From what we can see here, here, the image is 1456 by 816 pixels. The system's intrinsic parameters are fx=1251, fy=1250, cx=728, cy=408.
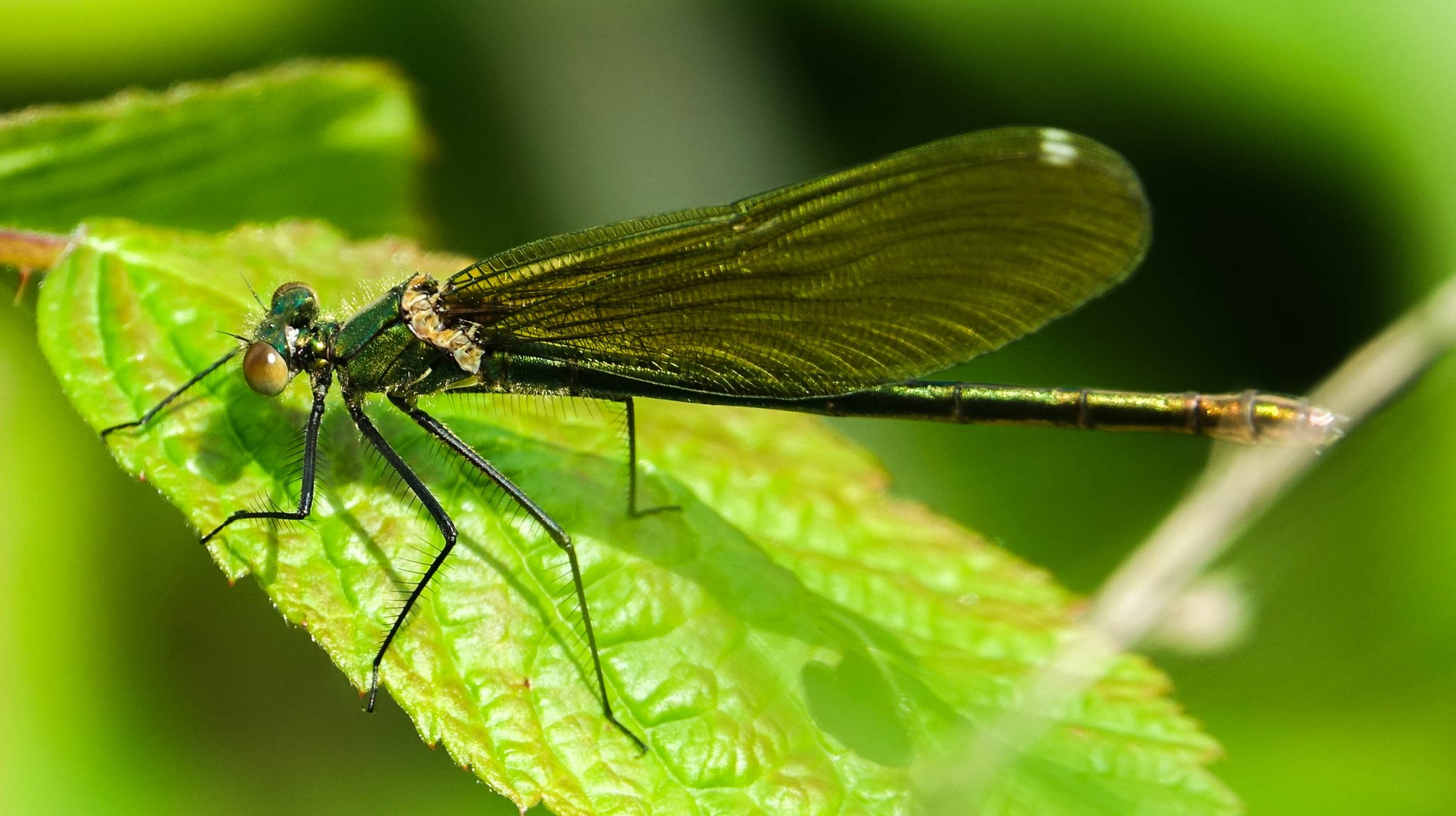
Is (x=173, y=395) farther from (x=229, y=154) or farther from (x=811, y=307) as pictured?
(x=811, y=307)

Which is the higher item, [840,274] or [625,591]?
[840,274]

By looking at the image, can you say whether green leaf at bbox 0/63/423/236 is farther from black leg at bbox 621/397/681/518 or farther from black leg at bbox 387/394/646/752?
black leg at bbox 621/397/681/518

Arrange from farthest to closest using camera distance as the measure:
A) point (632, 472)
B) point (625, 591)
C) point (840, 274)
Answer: point (840, 274)
point (632, 472)
point (625, 591)

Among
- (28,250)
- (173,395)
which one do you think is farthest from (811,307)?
(28,250)

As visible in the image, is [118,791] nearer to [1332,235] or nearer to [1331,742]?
[1331,742]

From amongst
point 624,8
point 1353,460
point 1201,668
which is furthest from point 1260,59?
point 624,8

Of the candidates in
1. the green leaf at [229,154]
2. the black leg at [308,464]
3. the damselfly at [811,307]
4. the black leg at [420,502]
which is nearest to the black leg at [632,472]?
the damselfly at [811,307]
